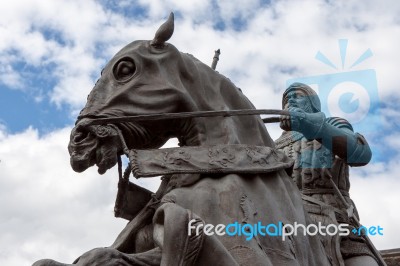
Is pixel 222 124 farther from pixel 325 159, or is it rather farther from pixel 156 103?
pixel 325 159

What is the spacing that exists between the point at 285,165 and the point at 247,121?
1.57ft

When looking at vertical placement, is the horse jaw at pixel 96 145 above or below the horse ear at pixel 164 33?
below

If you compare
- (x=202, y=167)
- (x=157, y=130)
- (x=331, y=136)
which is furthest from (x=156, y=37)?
(x=331, y=136)

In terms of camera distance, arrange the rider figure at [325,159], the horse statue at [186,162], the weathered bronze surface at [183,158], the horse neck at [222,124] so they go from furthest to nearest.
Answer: the rider figure at [325,159] < the horse neck at [222,124] < the weathered bronze surface at [183,158] < the horse statue at [186,162]

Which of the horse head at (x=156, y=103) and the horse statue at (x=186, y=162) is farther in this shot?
the horse head at (x=156, y=103)

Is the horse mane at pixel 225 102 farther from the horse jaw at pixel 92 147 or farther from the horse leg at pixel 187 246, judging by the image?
the horse leg at pixel 187 246

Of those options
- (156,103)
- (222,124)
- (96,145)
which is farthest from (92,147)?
(222,124)

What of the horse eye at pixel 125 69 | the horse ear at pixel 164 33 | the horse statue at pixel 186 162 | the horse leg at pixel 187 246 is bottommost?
the horse leg at pixel 187 246

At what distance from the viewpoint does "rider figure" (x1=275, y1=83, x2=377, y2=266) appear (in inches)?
274

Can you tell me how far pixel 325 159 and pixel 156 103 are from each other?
2.18m

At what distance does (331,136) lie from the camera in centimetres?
716

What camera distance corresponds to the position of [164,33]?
21.1 ft

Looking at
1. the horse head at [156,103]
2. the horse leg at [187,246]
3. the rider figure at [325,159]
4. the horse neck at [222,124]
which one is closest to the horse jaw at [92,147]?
the horse head at [156,103]

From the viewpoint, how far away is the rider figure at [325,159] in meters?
6.96
